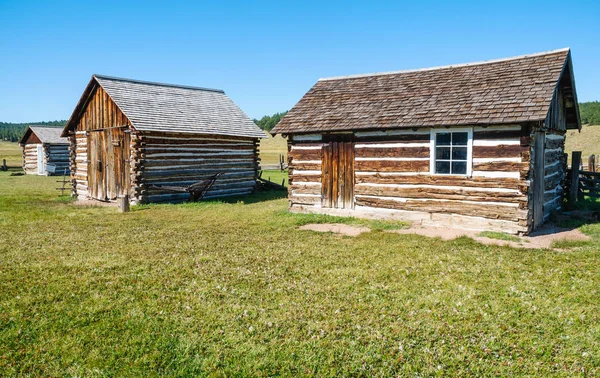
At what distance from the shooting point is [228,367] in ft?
16.6

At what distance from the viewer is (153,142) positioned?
1955 centimetres

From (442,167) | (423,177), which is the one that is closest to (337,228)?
(423,177)

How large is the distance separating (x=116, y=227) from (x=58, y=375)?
945 cm

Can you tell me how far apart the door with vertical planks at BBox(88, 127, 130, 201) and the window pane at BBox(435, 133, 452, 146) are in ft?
43.6

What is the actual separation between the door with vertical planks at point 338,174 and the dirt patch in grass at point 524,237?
297 cm

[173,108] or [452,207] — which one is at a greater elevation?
[173,108]

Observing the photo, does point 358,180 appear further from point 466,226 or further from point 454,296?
point 454,296

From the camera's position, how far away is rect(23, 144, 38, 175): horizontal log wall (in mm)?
45125

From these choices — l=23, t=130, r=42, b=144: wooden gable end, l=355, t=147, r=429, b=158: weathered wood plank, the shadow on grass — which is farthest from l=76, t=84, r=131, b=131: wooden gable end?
l=23, t=130, r=42, b=144: wooden gable end

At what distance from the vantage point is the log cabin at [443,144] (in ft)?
41.0

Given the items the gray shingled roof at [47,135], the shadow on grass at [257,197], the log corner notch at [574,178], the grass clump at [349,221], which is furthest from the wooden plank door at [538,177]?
the gray shingled roof at [47,135]

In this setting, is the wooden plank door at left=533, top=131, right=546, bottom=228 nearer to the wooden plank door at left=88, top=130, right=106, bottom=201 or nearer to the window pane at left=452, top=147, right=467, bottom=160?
the window pane at left=452, top=147, right=467, bottom=160

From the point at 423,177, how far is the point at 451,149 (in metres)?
1.22

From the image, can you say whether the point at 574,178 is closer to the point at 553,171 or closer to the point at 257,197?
the point at 553,171
